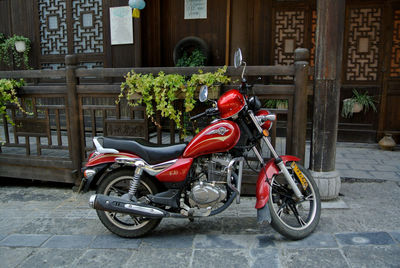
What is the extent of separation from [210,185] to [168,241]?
0.68 m

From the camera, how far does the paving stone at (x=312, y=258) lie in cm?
282

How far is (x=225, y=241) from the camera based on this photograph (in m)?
3.26

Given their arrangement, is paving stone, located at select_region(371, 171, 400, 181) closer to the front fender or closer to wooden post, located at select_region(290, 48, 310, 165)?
wooden post, located at select_region(290, 48, 310, 165)

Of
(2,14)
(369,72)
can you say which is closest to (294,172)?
(369,72)

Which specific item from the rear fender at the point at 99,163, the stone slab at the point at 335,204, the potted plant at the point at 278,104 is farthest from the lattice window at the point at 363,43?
the rear fender at the point at 99,163

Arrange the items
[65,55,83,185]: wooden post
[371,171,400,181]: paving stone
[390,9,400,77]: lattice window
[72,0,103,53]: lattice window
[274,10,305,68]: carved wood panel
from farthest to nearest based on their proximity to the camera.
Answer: [72,0,103,53]: lattice window → [274,10,305,68]: carved wood panel → [390,9,400,77]: lattice window → [371,171,400,181]: paving stone → [65,55,83,185]: wooden post

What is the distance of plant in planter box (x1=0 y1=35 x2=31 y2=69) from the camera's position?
7.67 m

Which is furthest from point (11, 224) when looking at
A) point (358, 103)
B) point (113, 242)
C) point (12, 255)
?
point (358, 103)

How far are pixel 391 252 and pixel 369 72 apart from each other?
15.8 feet

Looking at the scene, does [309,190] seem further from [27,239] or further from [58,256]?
[27,239]

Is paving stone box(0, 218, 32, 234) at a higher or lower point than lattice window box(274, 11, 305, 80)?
lower

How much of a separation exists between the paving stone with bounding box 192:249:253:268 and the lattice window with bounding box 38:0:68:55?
20.5ft

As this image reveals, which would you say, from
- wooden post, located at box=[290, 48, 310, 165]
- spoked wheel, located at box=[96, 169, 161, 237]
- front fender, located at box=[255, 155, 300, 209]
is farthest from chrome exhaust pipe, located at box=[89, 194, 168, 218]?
wooden post, located at box=[290, 48, 310, 165]

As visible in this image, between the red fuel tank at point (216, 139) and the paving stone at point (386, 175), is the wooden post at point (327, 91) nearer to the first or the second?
the paving stone at point (386, 175)
